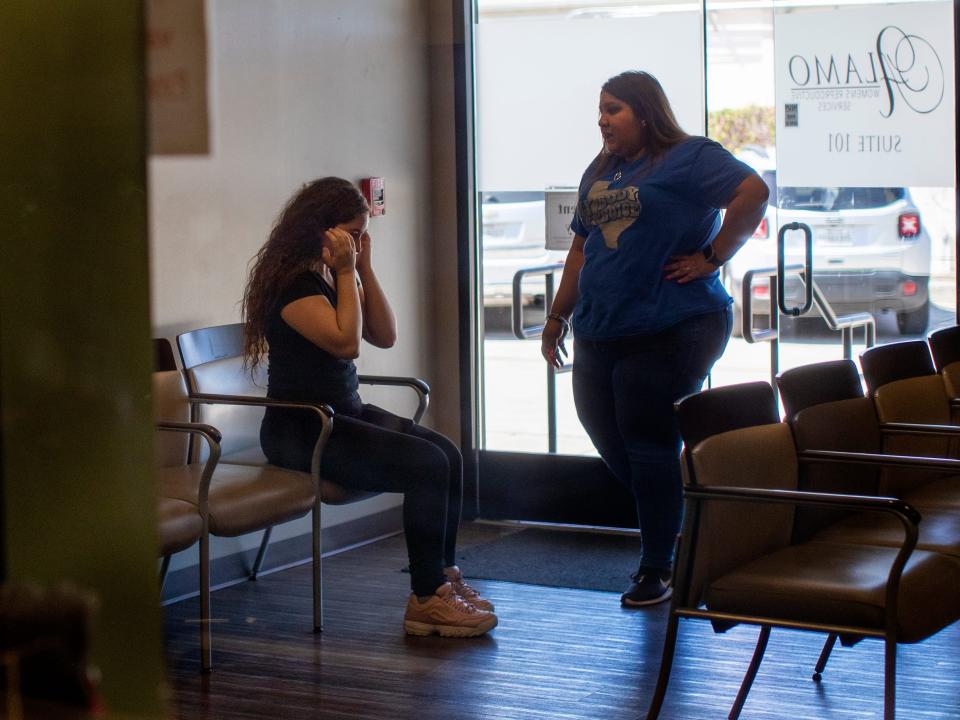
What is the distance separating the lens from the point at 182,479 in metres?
3.24

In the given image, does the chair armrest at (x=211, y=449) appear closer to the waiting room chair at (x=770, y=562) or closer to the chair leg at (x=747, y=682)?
the waiting room chair at (x=770, y=562)

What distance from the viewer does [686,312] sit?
3500mm

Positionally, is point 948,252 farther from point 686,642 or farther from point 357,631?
point 357,631

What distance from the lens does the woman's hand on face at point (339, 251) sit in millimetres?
3332

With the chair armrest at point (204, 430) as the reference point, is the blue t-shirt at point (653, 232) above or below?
above

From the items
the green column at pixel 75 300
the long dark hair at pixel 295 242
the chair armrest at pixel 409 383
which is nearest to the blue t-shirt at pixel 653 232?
the chair armrest at pixel 409 383

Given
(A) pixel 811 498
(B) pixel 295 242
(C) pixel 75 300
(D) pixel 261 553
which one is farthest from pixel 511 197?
(C) pixel 75 300

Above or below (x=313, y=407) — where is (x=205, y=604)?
below

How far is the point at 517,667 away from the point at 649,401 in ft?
2.90

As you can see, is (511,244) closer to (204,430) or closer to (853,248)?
(853,248)

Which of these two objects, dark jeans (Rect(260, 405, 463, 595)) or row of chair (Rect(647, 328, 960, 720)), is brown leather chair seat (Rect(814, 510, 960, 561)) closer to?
row of chair (Rect(647, 328, 960, 720))

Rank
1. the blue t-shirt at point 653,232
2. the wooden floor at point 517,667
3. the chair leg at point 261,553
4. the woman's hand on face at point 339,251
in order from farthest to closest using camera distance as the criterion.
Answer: the chair leg at point 261,553
the blue t-shirt at point 653,232
the woman's hand on face at point 339,251
the wooden floor at point 517,667

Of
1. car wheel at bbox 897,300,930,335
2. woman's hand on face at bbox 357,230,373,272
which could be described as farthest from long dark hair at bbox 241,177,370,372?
car wheel at bbox 897,300,930,335

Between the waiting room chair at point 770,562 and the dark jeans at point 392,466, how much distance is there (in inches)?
41.0
